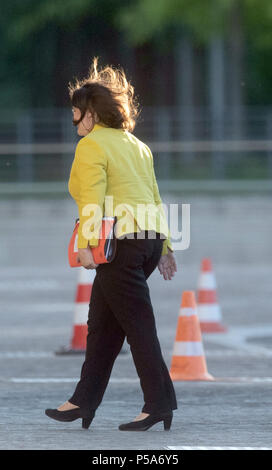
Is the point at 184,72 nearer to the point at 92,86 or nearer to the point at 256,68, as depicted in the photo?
the point at 256,68

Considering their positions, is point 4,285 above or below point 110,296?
below

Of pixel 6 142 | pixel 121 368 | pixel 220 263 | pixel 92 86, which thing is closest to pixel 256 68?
pixel 6 142

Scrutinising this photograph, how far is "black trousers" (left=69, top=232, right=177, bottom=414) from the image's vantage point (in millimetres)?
6102

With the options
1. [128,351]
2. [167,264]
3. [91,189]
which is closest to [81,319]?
[128,351]

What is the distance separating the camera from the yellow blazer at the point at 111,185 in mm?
5992

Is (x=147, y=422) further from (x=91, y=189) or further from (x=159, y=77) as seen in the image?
(x=159, y=77)

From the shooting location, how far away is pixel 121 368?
9.03 m

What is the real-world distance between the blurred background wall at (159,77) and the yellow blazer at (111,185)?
18.5 meters

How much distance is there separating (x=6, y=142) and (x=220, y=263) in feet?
31.2

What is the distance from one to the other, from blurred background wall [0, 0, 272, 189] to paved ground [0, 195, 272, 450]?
3.49 m

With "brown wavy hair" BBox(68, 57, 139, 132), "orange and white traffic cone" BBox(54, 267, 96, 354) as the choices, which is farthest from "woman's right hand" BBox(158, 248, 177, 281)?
"orange and white traffic cone" BBox(54, 267, 96, 354)

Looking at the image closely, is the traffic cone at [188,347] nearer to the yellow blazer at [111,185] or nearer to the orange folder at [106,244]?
the yellow blazer at [111,185]

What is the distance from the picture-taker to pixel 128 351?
996cm

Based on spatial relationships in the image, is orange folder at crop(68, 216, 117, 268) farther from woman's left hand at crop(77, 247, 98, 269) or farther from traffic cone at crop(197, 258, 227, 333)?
traffic cone at crop(197, 258, 227, 333)
